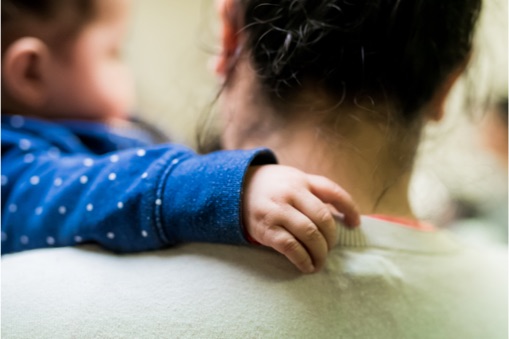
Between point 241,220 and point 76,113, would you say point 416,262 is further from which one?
point 76,113

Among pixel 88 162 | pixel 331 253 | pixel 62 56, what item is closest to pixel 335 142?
pixel 331 253

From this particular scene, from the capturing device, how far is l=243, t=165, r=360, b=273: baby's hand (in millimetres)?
427

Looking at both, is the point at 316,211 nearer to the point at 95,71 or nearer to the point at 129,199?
the point at 129,199

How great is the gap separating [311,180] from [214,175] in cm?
9

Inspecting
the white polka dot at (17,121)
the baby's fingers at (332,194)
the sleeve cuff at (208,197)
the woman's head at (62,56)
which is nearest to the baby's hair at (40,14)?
the woman's head at (62,56)

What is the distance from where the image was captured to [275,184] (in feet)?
1.44

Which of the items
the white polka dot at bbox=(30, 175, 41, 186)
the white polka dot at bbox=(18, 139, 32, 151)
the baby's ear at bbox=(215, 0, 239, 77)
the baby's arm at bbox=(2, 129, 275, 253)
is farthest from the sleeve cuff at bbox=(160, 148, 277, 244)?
the white polka dot at bbox=(18, 139, 32, 151)

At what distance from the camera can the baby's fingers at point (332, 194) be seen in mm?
454

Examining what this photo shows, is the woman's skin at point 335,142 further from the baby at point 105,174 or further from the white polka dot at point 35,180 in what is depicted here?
the white polka dot at point 35,180

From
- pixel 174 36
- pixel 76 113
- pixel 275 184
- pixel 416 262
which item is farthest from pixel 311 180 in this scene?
pixel 174 36

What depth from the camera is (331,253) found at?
48cm

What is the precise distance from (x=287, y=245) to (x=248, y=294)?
0.20 ft

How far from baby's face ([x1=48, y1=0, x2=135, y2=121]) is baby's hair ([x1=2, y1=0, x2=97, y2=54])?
0.02 meters

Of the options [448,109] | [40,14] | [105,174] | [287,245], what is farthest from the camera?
[40,14]
